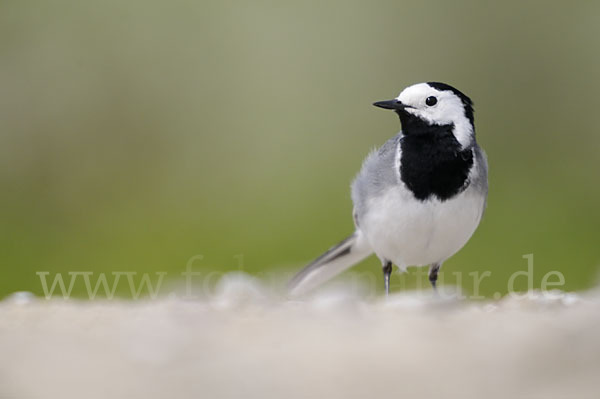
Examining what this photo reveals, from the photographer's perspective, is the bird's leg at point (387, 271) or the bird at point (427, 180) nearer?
the bird at point (427, 180)

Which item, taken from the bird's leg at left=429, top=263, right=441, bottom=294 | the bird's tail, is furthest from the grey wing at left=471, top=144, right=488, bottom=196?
the bird's tail

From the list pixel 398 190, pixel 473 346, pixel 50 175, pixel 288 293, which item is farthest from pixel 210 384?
pixel 50 175

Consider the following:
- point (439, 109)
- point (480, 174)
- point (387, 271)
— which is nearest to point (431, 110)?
point (439, 109)

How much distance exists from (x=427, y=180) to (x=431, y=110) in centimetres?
36

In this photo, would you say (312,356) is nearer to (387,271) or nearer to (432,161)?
(432,161)

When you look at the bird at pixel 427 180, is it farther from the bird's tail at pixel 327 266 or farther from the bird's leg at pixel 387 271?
the bird's tail at pixel 327 266

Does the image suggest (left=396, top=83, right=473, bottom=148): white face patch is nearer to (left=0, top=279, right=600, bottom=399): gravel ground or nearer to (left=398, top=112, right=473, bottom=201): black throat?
(left=398, top=112, right=473, bottom=201): black throat

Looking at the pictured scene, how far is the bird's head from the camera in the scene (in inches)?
161

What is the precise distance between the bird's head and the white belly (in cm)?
30

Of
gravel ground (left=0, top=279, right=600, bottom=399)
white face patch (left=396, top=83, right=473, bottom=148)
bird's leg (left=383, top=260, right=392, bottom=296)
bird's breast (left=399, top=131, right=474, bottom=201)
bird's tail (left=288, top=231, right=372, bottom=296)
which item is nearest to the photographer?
gravel ground (left=0, top=279, right=600, bottom=399)

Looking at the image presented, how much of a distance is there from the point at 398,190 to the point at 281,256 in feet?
8.49

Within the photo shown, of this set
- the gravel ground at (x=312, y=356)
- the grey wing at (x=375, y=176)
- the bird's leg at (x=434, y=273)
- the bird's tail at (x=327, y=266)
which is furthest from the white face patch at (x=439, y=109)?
the gravel ground at (x=312, y=356)

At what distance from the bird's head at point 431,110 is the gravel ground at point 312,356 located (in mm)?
1482

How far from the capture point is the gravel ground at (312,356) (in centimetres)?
195
